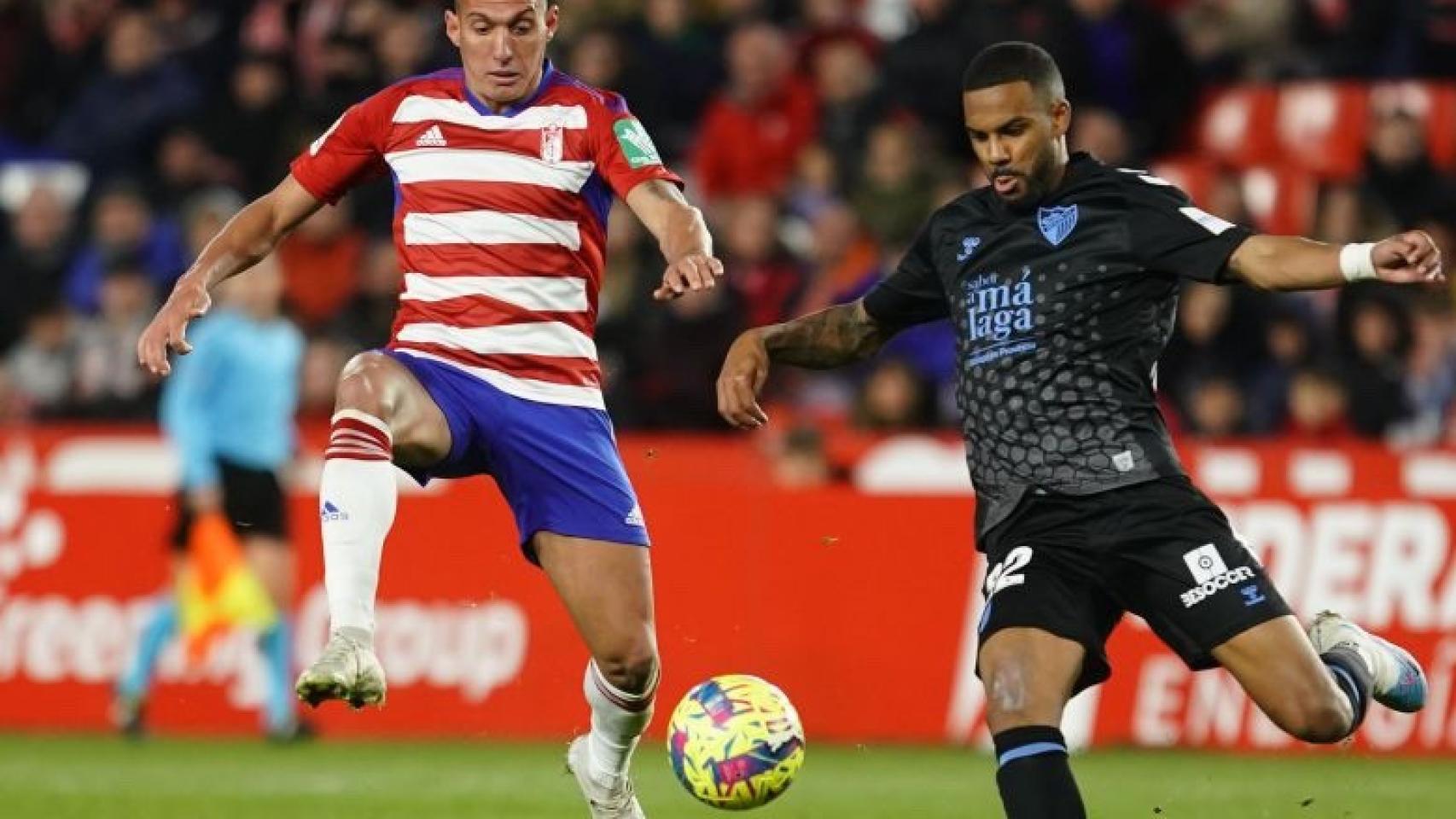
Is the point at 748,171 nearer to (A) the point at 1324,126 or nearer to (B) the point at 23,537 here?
(A) the point at 1324,126

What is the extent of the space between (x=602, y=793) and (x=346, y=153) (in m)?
2.32

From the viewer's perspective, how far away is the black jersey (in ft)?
25.6

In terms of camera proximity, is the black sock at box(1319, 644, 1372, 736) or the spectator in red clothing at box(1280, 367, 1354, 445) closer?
the black sock at box(1319, 644, 1372, 736)

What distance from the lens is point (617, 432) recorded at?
50.1ft

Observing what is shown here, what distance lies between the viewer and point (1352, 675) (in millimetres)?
8141

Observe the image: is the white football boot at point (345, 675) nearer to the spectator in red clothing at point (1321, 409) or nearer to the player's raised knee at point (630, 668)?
the player's raised knee at point (630, 668)

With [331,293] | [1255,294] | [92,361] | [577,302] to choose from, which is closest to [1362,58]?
[1255,294]

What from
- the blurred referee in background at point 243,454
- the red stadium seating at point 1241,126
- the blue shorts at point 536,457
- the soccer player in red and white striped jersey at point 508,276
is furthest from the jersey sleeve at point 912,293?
the red stadium seating at point 1241,126

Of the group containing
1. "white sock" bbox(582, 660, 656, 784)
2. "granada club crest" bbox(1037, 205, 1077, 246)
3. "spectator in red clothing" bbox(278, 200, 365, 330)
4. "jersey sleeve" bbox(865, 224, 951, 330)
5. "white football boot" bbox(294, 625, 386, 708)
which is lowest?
"white sock" bbox(582, 660, 656, 784)

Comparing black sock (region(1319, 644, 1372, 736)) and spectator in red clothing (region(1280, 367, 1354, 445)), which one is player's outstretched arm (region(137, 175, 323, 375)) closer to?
black sock (region(1319, 644, 1372, 736))

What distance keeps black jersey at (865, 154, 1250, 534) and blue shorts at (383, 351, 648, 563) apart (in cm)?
131

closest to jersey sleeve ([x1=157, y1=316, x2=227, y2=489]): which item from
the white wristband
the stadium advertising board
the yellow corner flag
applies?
the yellow corner flag

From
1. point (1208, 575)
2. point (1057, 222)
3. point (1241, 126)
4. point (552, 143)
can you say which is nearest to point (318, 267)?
point (1241, 126)

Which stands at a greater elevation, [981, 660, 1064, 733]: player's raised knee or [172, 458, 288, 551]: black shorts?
[981, 660, 1064, 733]: player's raised knee
